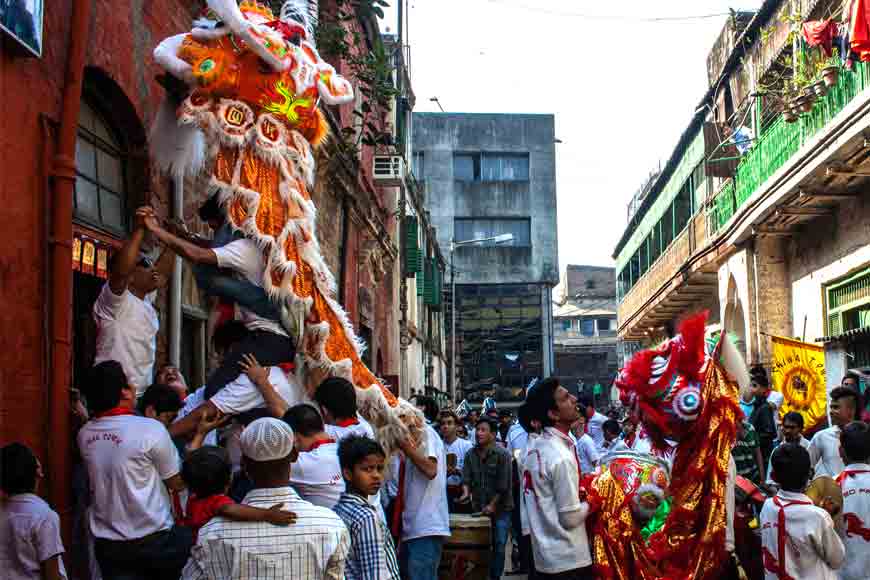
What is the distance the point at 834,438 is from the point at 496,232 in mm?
42683

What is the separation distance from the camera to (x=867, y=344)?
41.7 ft

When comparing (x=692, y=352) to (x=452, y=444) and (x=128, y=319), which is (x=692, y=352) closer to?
(x=128, y=319)

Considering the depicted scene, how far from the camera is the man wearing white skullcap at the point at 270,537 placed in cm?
351

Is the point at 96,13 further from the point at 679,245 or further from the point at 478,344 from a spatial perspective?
the point at 478,344

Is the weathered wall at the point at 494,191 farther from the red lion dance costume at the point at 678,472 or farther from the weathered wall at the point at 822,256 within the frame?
the red lion dance costume at the point at 678,472

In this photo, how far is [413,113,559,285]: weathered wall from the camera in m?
49.1

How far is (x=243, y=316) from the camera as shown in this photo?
526 cm

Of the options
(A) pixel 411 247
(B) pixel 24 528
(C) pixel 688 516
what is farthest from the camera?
(A) pixel 411 247

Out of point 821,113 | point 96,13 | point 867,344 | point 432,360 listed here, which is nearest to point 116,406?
point 96,13

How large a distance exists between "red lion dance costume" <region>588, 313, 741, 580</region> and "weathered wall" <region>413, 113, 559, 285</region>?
42.5 m

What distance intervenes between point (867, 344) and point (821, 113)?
2973mm

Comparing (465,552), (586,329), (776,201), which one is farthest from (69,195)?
(586,329)

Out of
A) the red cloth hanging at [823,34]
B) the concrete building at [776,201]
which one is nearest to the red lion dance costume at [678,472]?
the concrete building at [776,201]

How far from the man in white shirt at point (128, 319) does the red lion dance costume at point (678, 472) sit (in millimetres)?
2502
